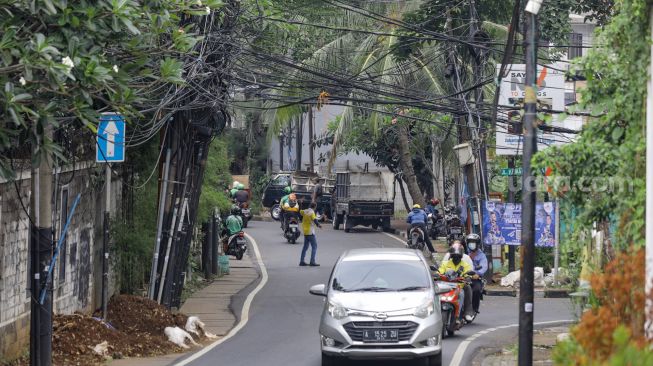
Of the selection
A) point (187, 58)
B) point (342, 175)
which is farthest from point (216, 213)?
point (342, 175)

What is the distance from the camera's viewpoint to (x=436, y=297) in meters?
14.6

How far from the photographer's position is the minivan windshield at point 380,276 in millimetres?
14664

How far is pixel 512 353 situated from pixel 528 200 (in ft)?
16.1

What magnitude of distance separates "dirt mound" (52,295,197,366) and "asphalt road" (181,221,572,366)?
3.38ft

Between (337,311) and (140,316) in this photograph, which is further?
(140,316)

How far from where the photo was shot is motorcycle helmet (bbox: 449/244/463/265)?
59.4ft

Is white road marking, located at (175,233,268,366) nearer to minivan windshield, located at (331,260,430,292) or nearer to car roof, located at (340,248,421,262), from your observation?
minivan windshield, located at (331,260,430,292)

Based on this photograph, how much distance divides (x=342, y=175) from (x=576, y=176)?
104ft

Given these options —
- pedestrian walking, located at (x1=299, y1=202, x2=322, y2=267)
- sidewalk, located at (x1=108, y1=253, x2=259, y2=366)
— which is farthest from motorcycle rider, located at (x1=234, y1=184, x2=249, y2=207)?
pedestrian walking, located at (x1=299, y1=202, x2=322, y2=267)

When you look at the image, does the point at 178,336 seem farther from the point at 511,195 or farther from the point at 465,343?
the point at 511,195

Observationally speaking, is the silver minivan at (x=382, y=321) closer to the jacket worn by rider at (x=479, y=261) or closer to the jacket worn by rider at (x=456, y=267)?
the jacket worn by rider at (x=456, y=267)

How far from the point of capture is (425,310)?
14.1 metres

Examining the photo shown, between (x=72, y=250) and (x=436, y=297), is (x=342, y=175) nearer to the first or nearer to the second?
(x=72, y=250)

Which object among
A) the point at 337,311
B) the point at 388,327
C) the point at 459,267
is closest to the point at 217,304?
the point at 459,267
